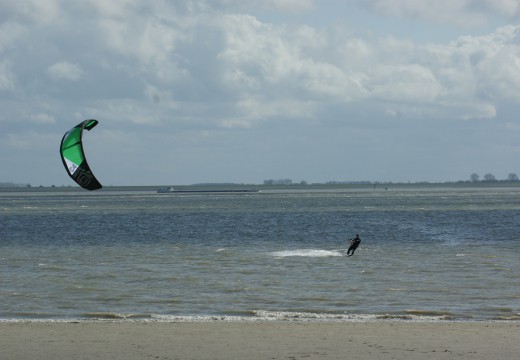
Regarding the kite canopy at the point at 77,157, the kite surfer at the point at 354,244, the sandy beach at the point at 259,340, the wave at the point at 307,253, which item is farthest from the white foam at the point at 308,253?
the kite canopy at the point at 77,157

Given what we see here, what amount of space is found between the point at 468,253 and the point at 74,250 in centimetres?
1919

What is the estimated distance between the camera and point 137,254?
40.9 meters

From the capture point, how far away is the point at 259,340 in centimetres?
1689

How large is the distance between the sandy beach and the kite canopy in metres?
3.06

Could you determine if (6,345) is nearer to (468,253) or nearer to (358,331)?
(358,331)

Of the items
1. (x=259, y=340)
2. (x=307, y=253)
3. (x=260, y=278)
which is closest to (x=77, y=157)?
(x=259, y=340)

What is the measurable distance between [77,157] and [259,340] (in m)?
5.01

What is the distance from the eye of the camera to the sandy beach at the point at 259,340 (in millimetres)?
15344

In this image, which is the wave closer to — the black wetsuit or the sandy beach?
the black wetsuit

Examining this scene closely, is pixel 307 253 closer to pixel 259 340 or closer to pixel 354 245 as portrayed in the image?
pixel 354 245

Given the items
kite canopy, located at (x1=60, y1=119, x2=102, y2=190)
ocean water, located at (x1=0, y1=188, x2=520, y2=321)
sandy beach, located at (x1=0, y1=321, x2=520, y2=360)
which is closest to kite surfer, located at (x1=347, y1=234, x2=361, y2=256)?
ocean water, located at (x1=0, y1=188, x2=520, y2=321)

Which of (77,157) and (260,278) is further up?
(77,157)

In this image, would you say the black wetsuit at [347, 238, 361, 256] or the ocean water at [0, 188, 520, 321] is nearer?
the ocean water at [0, 188, 520, 321]

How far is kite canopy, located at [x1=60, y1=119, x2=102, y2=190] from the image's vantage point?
576 inches
